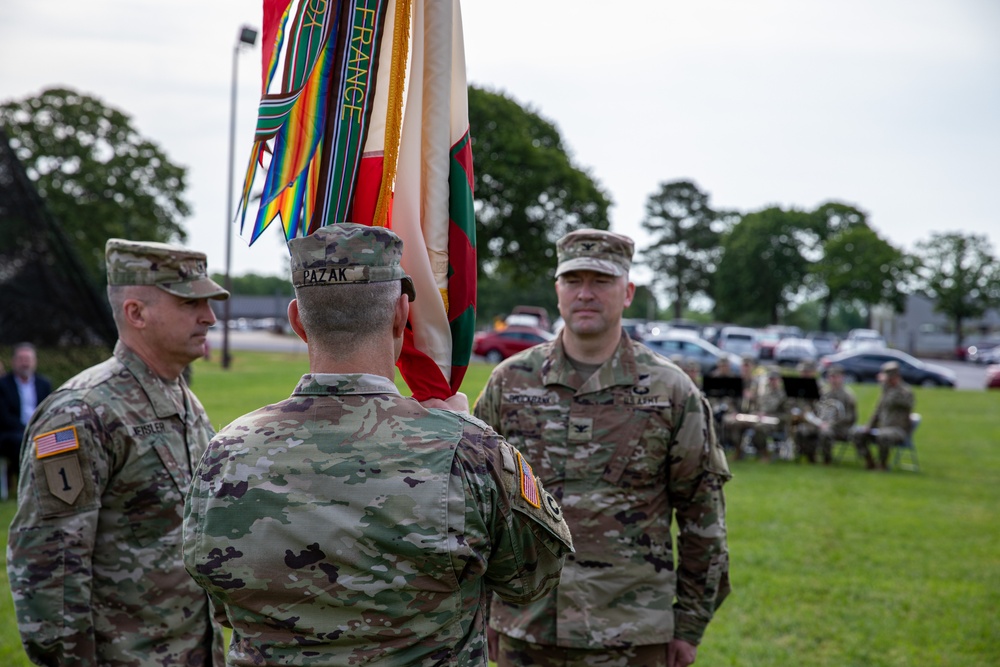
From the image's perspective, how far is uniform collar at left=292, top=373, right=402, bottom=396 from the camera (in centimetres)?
203

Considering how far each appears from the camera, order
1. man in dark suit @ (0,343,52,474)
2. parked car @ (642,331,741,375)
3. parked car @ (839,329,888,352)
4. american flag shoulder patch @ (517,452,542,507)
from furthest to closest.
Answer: parked car @ (839,329,888,352)
parked car @ (642,331,741,375)
man in dark suit @ (0,343,52,474)
american flag shoulder patch @ (517,452,542,507)

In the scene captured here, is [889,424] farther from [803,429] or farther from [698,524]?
[698,524]

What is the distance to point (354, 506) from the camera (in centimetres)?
194

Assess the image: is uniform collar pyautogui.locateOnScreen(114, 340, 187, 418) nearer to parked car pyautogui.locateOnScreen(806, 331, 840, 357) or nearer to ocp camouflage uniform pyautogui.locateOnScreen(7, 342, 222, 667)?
ocp camouflage uniform pyautogui.locateOnScreen(7, 342, 222, 667)

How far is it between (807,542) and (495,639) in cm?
618

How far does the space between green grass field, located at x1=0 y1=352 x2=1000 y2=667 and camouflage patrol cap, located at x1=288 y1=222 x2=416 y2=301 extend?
14.4 feet

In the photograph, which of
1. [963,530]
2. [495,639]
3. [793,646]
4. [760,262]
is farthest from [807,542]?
[760,262]

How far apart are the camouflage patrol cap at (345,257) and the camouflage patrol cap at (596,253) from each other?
1.73 metres

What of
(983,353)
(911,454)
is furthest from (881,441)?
(983,353)

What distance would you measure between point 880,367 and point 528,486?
108 ft

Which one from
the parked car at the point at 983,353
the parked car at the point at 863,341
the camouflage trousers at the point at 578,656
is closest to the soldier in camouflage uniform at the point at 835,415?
the camouflage trousers at the point at 578,656

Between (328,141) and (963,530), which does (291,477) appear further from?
(963,530)

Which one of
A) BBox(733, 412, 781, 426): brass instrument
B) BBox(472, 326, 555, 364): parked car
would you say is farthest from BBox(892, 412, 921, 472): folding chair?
BBox(472, 326, 555, 364): parked car

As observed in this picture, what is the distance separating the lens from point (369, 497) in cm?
194
